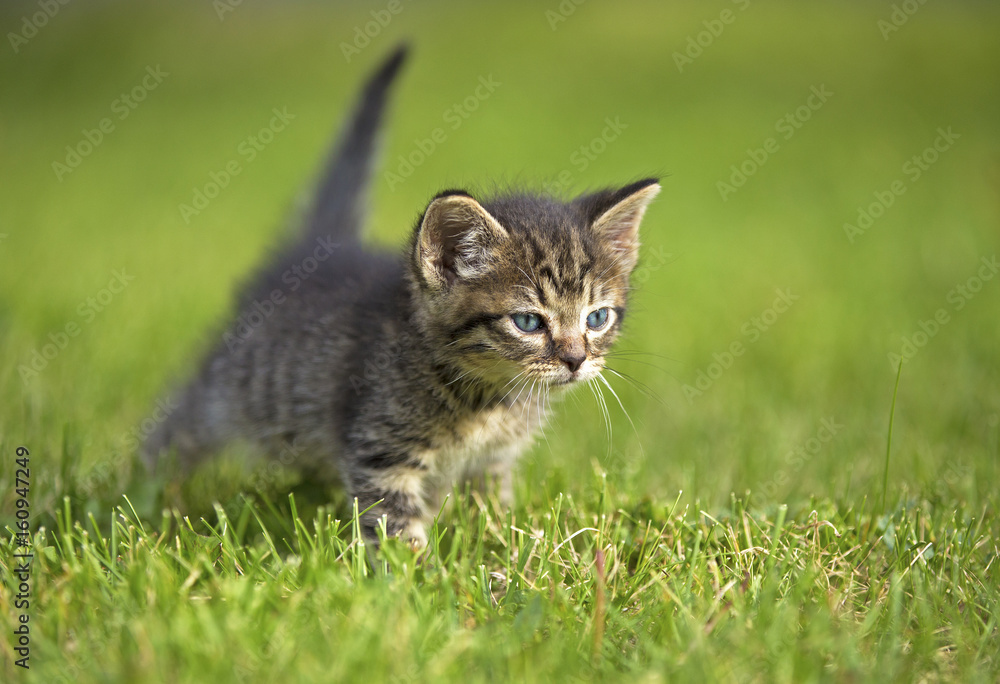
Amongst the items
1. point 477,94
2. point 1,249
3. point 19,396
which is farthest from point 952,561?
point 477,94

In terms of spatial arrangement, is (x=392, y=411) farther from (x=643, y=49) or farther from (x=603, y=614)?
(x=643, y=49)

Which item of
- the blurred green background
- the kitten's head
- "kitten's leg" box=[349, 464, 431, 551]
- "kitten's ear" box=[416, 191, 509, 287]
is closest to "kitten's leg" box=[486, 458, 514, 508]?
the blurred green background

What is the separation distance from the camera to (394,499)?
282 centimetres

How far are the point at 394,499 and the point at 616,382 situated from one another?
2.16 m

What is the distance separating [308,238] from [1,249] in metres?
3.32

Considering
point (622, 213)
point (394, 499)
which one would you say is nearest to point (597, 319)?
point (622, 213)

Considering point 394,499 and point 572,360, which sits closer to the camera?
point 572,360

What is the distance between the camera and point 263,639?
187 centimetres

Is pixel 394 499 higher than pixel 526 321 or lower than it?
lower

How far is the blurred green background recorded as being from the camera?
3822mm

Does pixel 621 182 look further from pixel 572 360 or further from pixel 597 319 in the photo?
pixel 572 360

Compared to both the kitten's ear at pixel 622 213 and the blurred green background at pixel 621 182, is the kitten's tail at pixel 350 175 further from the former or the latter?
the kitten's ear at pixel 622 213

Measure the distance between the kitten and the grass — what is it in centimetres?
23

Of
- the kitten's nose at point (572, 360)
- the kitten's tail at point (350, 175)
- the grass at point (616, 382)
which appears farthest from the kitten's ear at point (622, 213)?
the kitten's tail at point (350, 175)
